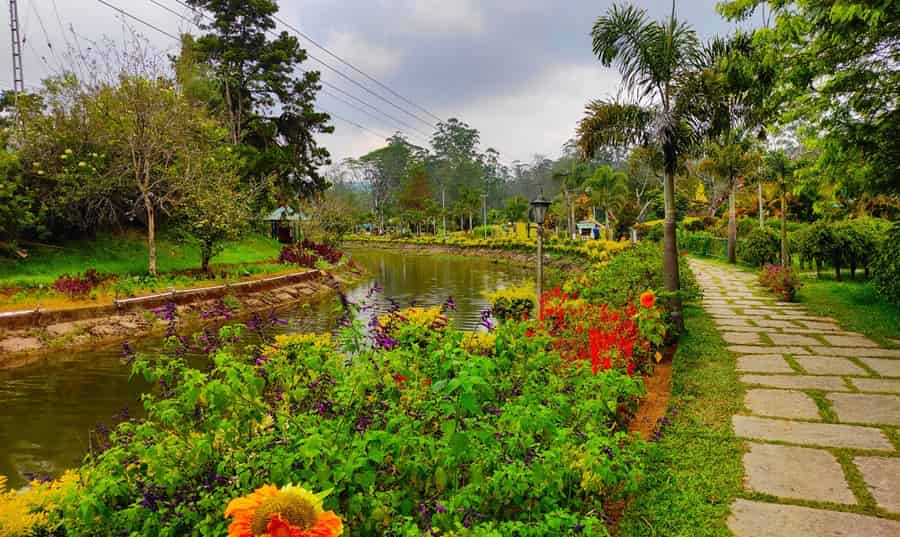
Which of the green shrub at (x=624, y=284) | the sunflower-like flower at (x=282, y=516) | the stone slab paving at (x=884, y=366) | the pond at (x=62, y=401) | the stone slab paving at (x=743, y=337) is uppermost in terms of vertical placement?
the green shrub at (x=624, y=284)

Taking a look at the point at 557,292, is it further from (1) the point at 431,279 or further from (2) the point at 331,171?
(2) the point at 331,171

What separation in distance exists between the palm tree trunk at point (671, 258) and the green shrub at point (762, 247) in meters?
10.2

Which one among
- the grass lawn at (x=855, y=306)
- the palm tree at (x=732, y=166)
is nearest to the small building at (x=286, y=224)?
the palm tree at (x=732, y=166)

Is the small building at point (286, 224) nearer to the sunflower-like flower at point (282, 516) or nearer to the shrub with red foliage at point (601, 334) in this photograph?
the shrub with red foliage at point (601, 334)

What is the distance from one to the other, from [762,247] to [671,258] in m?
10.7

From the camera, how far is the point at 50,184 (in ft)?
41.4

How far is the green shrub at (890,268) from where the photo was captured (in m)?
7.03

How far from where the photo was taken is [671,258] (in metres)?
6.61

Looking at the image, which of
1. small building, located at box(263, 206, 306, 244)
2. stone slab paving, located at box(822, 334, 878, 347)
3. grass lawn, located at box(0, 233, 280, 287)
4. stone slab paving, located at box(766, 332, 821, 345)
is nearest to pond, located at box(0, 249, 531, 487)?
grass lawn, located at box(0, 233, 280, 287)

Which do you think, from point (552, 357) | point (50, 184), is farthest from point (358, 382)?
point (50, 184)

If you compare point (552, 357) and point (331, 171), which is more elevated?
point (331, 171)

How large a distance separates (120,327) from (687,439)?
31.5 feet

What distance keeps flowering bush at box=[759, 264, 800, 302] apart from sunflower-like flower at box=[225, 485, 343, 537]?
10.4 meters

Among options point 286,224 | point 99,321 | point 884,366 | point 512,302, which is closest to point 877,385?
point 884,366
